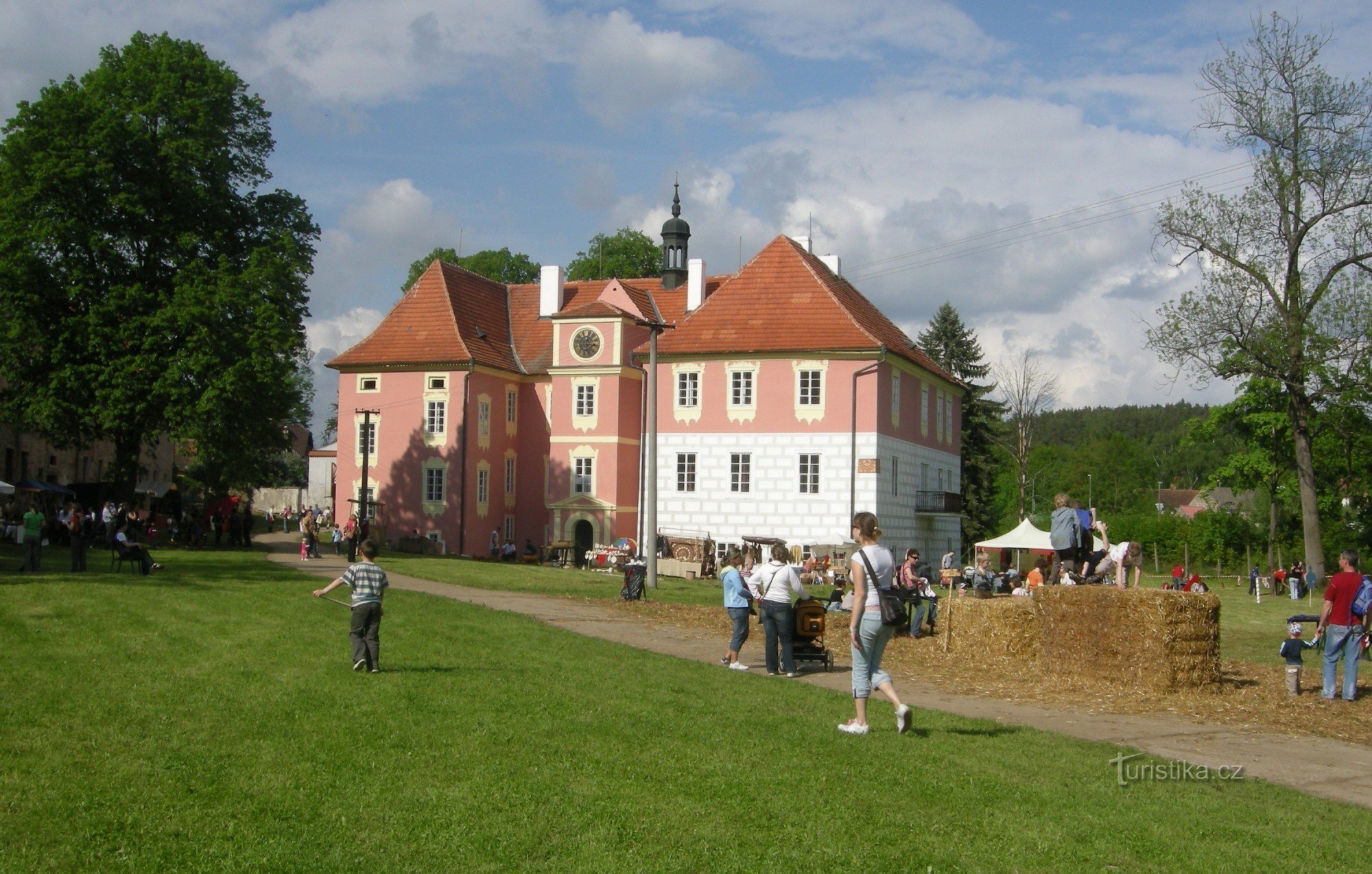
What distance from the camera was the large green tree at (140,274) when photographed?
3900 cm

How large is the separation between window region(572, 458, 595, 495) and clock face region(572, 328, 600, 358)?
4.50 m

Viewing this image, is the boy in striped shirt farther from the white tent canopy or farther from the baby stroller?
the white tent canopy

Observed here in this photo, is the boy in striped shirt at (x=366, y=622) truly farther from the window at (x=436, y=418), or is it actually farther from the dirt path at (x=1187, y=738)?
the window at (x=436, y=418)

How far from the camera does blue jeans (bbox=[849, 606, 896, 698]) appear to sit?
11.3m

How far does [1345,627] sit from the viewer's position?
636 inches

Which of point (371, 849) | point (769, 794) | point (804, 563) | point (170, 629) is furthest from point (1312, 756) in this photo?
point (804, 563)

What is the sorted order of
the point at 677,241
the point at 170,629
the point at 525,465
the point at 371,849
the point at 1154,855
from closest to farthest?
the point at 371,849 < the point at 1154,855 < the point at 170,629 < the point at 525,465 < the point at 677,241

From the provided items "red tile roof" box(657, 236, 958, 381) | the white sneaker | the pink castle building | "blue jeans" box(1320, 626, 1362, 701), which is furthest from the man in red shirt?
"red tile roof" box(657, 236, 958, 381)

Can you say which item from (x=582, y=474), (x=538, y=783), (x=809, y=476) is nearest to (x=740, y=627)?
(x=538, y=783)

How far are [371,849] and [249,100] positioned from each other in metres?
41.8

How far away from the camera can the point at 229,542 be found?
45000mm

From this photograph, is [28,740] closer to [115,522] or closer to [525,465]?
[115,522]

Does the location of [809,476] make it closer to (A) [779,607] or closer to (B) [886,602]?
(A) [779,607]

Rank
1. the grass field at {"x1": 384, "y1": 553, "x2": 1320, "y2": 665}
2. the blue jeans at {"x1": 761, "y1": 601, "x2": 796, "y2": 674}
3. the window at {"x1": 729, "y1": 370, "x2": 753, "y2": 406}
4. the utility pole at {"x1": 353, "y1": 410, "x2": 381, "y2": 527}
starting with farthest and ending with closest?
the window at {"x1": 729, "y1": 370, "x2": 753, "y2": 406}
the utility pole at {"x1": 353, "y1": 410, "x2": 381, "y2": 527}
the grass field at {"x1": 384, "y1": 553, "x2": 1320, "y2": 665}
the blue jeans at {"x1": 761, "y1": 601, "x2": 796, "y2": 674}
